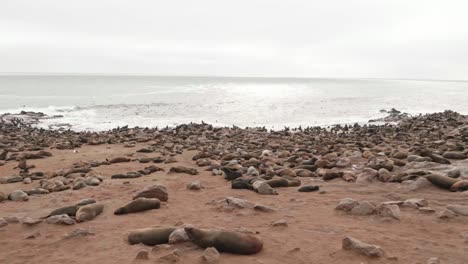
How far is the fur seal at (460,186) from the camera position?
5.00 m

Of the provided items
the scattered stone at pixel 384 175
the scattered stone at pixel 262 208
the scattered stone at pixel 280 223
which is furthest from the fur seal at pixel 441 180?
the scattered stone at pixel 280 223

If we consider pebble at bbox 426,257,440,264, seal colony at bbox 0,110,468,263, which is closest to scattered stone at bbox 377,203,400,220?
seal colony at bbox 0,110,468,263

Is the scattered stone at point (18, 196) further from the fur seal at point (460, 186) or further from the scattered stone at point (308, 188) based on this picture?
the fur seal at point (460, 186)

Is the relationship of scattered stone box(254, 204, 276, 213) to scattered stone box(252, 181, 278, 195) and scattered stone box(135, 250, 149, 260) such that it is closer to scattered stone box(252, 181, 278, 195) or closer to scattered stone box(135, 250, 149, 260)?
scattered stone box(252, 181, 278, 195)

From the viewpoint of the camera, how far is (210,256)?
3086 mm

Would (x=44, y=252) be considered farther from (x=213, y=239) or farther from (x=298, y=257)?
(x=298, y=257)

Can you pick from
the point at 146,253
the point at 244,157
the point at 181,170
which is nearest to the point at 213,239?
the point at 146,253

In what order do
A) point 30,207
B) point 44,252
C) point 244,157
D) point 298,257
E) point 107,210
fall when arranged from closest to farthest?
1. point 298,257
2. point 44,252
3. point 107,210
4. point 30,207
5. point 244,157

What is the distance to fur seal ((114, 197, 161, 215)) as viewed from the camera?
4.55 metres

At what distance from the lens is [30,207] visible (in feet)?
16.8

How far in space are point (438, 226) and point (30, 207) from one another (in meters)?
4.66

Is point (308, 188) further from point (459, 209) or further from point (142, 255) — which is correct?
point (142, 255)

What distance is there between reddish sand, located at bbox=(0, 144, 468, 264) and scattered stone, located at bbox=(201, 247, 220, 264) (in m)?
0.07

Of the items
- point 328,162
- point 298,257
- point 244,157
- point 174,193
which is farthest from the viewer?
point 244,157
